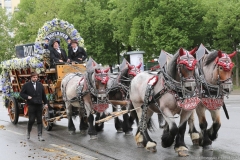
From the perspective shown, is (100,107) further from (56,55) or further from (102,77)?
(56,55)

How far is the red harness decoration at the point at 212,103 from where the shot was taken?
26.9 ft

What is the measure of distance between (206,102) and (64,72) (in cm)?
590

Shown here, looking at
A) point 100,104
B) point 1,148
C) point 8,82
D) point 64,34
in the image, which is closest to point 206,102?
point 100,104

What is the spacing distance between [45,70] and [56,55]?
0.62 meters

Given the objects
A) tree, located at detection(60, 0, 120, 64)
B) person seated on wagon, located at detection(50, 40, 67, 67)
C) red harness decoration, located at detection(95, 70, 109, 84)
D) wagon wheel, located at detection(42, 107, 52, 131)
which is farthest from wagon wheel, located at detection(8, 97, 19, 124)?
tree, located at detection(60, 0, 120, 64)

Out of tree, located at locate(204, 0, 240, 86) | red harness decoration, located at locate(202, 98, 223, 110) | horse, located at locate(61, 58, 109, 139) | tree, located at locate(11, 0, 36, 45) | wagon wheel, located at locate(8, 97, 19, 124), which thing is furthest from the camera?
tree, located at locate(11, 0, 36, 45)

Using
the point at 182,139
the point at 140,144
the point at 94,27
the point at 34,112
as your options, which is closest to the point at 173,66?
the point at 182,139

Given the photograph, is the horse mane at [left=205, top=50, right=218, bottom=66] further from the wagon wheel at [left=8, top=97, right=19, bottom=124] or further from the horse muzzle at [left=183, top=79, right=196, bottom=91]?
the wagon wheel at [left=8, top=97, right=19, bottom=124]

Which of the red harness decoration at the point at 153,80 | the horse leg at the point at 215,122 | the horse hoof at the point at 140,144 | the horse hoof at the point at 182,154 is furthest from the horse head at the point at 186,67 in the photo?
the horse hoof at the point at 140,144

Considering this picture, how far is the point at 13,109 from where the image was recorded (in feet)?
48.4

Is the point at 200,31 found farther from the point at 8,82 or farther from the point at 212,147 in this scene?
the point at 212,147

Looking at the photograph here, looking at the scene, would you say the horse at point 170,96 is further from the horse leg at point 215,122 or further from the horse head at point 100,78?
the horse head at point 100,78

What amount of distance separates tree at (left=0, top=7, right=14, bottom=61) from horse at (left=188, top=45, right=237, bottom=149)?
4432 centimetres

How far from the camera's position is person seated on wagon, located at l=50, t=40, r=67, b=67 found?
42.5ft
